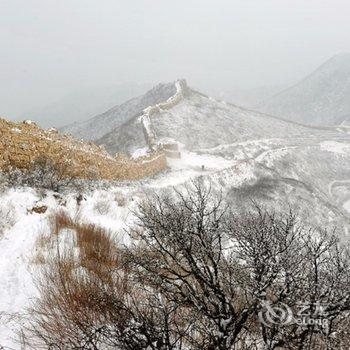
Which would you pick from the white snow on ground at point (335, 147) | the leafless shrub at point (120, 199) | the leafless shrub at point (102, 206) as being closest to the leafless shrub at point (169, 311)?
the leafless shrub at point (102, 206)

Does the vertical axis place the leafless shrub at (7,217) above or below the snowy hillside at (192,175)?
above

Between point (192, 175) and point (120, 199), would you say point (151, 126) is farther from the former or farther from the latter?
point (120, 199)

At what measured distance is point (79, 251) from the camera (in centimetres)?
1316

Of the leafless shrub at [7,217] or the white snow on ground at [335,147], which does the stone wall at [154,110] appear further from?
the leafless shrub at [7,217]

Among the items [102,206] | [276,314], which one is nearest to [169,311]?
[276,314]

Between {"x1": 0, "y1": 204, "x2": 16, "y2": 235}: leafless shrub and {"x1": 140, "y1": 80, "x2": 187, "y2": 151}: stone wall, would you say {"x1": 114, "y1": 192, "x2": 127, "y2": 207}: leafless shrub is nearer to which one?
{"x1": 0, "y1": 204, "x2": 16, "y2": 235}: leafless shrub

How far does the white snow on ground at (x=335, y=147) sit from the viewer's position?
265ft

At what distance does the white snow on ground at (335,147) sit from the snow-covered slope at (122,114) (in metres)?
33.0

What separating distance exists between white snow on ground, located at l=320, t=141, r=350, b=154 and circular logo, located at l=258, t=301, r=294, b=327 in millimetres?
74627

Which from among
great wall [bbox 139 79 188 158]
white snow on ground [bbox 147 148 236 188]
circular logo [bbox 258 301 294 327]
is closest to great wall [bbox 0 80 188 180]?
white snow on ground [bbox 147 148 236 188]

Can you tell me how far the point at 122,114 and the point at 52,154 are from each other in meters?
93.9

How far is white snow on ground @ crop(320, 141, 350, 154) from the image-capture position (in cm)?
8062

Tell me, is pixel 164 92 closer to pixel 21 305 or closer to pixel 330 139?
pixel 330 139
